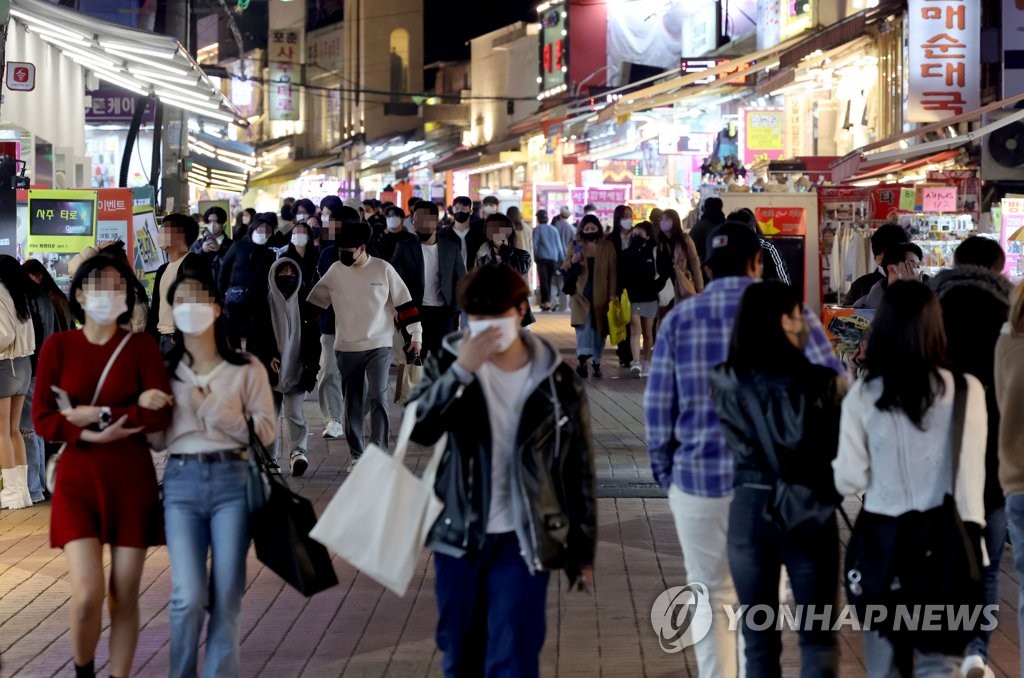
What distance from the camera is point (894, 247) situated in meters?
8.95

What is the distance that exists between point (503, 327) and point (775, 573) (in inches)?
48.4

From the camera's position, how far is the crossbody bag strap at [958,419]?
4.82m

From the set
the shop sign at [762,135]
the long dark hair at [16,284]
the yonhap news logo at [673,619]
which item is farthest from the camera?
the shop sign at [762,135]

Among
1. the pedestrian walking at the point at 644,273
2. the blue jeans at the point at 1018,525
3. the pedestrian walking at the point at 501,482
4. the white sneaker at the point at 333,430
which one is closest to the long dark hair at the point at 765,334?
the pedestrian walking at the point at 501,482

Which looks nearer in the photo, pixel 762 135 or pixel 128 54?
pixel 128 54

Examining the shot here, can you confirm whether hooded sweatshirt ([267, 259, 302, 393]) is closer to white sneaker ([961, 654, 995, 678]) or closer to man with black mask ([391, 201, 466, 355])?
man with black mask ([391, 201, 466, 355])

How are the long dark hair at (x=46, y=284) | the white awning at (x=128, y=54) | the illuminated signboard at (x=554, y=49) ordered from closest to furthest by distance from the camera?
the long dark hair at (x=46, y=284), the white awning at (x=128, y=54), the illuminated signboard at (x=554, y=49)

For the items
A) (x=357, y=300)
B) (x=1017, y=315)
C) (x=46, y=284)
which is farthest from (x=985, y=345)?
(x=46, y=284)

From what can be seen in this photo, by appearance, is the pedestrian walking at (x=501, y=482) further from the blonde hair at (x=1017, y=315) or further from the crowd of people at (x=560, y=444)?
the blonde hair at (x=1017, y=315)

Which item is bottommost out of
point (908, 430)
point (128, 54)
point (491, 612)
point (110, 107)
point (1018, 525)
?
point (491, 612)

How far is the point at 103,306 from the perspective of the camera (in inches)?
224

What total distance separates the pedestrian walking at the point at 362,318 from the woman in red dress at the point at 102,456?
5.13 meters

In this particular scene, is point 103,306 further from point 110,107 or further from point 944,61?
point 110,107

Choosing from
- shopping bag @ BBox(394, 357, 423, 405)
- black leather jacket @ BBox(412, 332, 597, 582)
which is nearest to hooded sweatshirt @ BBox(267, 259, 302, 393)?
shopping bag @ BBox(394, 357, 423, 405)
